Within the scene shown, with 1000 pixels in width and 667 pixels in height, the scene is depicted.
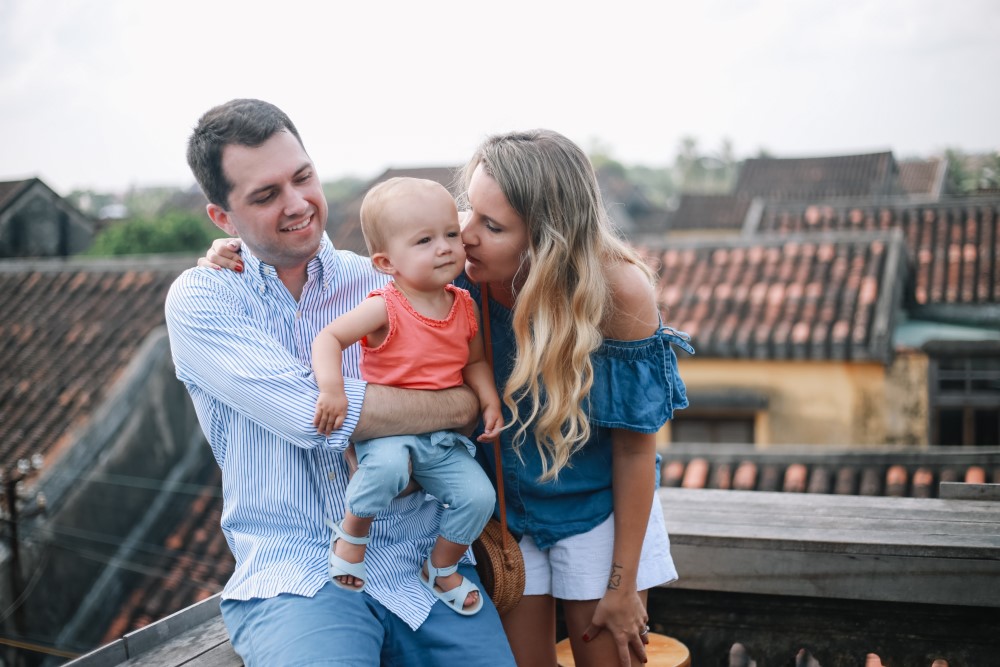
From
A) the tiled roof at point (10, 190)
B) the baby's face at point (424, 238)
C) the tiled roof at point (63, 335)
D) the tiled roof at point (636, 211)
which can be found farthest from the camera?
the tiled roof at point (636, 211)

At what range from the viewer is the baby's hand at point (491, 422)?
2230 millimetres

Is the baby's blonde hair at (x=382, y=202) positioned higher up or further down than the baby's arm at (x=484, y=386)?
Answer: higher up

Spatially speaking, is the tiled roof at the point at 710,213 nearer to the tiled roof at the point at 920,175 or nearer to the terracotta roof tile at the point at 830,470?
the tiled roof at the point at 920,175

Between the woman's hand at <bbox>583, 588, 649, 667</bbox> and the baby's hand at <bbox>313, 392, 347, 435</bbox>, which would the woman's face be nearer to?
the baby's hand at <bbox>313, 392, 347, 435</bbox>

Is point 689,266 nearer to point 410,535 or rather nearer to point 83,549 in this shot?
point 83,549

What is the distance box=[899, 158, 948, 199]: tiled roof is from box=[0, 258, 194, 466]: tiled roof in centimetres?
3368

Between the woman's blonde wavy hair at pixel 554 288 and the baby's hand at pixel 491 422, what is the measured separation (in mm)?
35

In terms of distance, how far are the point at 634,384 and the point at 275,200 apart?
108 centimetres

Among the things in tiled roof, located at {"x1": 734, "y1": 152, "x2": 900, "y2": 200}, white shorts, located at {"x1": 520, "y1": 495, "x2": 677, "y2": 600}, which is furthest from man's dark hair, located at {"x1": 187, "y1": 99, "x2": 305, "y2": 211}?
tiled roof, located at {"x1": 734, "y1": 152, "x2": 900, "y2": 200}

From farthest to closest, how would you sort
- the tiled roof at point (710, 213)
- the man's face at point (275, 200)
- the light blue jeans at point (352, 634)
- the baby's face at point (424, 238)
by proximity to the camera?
the tiled roof at point (710, 213), the man's face at point (275, 200), the baby's face at point (424, 238), the light blue jeans at point (352, 634)

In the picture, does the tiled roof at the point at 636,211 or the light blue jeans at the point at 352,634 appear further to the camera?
the tiled roof at the point at 636,211

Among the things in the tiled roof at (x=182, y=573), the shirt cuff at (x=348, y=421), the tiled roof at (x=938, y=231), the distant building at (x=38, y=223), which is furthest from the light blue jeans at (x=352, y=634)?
the tiled roof at (x=938, y=231)

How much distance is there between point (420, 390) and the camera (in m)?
2.17

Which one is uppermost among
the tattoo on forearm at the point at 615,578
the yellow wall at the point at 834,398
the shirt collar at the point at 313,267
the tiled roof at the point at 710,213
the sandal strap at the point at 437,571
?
the shirt collar at the point at 313,267
